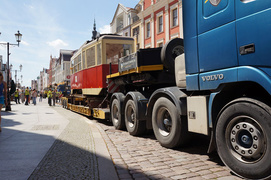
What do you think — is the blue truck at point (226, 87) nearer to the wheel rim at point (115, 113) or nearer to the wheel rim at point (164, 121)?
the wheel rim at point (164, 121)

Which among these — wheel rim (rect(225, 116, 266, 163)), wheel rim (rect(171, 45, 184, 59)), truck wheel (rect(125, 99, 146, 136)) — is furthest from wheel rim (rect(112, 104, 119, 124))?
wheel rim (rect(225, 116, 266, 163))

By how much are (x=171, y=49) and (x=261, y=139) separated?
306 centimetres

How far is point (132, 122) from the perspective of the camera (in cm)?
677

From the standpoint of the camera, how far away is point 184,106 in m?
4.49

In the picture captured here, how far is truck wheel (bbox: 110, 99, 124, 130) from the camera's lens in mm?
7273

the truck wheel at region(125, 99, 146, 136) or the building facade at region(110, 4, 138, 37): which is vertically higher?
the building facade at region(110, 4, 138, 37)

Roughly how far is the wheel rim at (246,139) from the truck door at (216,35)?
802mm

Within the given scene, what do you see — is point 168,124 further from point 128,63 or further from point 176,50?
point 128,63

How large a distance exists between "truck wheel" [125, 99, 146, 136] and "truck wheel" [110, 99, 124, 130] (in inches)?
14.8

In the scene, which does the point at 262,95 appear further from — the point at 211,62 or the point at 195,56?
the point at 195,56

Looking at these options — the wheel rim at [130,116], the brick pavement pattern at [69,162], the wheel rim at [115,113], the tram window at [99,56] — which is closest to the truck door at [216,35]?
the brick pavement pattern at [69,162]

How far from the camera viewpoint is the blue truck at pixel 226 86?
2941 mm

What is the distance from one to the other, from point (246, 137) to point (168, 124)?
80.3 inches

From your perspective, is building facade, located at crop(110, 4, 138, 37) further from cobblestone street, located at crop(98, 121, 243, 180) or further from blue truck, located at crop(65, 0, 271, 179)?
blue truck, located at crop(65, 0, 271, 179)
